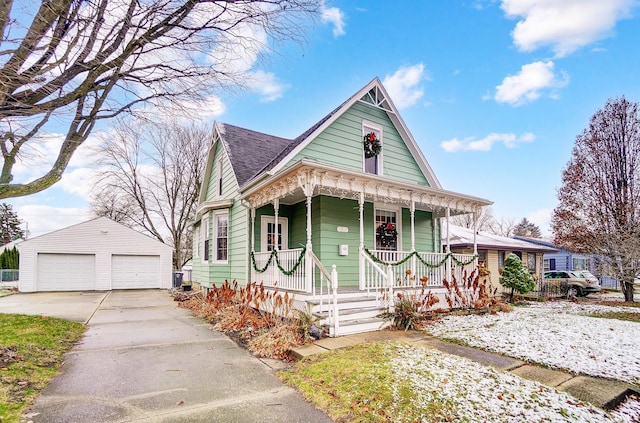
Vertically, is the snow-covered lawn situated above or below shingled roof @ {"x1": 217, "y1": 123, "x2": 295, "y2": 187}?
below

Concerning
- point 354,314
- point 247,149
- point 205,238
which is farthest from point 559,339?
point 205,238

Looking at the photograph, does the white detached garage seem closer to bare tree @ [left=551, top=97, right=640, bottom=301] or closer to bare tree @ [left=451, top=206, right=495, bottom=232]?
bare tree @ [left=551, top=97, right=640, bottom=301]

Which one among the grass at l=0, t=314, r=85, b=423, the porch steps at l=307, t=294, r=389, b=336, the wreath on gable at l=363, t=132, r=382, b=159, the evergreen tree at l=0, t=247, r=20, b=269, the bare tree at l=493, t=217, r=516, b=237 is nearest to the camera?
the grass at l=0, t=314, r=85, b=423

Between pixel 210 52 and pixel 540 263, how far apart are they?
24.4 metres

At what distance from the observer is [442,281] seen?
31.9 feet

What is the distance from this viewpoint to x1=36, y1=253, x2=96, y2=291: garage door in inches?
724

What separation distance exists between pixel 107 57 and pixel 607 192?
62.6ft

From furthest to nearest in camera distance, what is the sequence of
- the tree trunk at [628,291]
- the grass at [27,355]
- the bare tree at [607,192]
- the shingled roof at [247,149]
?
the tree trunk at [628,291] → the bare tree at [607,192] → the shingled roof at [247,149] → the grass at [27,355]

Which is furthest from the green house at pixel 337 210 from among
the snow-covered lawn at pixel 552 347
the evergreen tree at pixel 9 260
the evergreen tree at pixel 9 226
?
the evergreen tree at pixel 9 226

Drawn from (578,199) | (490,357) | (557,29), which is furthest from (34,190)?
(578,199)

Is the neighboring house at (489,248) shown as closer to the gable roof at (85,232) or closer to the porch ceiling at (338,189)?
the porch ceiling at (338,189)

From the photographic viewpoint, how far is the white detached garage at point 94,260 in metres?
18.2

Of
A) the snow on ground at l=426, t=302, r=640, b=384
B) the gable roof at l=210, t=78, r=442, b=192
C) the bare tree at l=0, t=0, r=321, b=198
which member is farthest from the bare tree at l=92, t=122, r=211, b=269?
→ the snow on ground at l=426, t=302, r=640, b=384

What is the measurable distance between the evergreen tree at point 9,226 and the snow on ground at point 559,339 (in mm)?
55530
